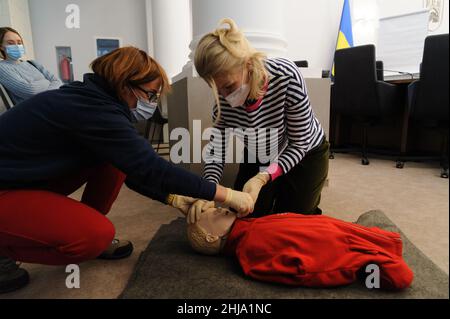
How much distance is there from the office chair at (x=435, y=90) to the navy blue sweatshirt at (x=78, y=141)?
0.41m

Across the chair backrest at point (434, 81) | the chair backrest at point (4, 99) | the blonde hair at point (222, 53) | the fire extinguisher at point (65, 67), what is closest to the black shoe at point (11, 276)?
the blonde hair at point (222, 53)

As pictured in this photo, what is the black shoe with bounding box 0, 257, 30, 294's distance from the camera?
78 centimetres

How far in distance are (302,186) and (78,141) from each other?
0.68 meters

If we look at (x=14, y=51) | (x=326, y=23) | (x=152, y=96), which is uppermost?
(x=326, y=23)

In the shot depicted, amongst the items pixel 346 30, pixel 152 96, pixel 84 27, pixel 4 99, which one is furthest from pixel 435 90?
pixel 84 27

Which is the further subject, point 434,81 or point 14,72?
point 14,72

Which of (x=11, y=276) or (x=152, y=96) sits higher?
(x=152, y=96)

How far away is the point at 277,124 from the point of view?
964 millimetres

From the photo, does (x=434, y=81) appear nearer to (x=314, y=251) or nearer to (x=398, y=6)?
(x=398, y=6)

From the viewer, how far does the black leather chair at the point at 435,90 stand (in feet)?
1.43

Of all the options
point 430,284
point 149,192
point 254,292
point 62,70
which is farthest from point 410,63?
point 62,70

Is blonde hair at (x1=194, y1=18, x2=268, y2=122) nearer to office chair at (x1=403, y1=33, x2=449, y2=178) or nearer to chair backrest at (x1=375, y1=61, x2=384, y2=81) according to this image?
chair backrest at (x1=375, y1=61, x2=384, y2=81)

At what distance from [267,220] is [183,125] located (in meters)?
0.75

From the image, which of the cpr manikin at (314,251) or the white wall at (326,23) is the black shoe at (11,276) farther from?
the white wall at (326,23)
